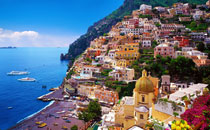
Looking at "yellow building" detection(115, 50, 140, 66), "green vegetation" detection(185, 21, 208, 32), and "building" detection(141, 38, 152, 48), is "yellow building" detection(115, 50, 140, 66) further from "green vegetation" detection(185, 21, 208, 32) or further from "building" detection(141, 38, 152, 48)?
"green vegetation" detection(185, 21, 208, 32)

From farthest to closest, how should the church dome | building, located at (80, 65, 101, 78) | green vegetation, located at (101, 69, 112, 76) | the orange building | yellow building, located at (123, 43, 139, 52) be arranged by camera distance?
1. the orange building
2. yellow building, located at (123, 43, 139, 52)
3. building, located at (80, 65, 101, 78)
4. green vegetation, located at (101, 69, 112, 76)
5. the church dome

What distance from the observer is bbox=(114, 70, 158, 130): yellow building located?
62.0ft

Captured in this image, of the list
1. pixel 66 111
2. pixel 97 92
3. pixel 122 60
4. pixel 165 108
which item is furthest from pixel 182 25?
pixel 165 108

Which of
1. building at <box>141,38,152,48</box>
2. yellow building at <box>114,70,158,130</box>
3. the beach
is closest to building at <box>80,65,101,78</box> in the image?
the beach

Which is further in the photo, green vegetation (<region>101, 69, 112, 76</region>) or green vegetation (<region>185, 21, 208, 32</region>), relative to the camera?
green vegetation (<region>185, 21, 208, 32</region>)

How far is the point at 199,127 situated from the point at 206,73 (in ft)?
114

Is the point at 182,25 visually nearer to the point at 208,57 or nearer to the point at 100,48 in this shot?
the point at 208,57

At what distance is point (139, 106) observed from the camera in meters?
20.2

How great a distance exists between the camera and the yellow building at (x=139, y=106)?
18.9m

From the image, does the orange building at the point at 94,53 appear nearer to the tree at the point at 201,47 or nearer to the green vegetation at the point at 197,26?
the tree at the point at 201,47

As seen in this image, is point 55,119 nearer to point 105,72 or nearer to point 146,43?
point 105,72

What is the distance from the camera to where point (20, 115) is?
150 ft

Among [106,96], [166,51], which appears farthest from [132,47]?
[106,96]

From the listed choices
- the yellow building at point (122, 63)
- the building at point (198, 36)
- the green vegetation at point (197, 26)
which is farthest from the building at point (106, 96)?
the green vegetation at point (197, 26)
